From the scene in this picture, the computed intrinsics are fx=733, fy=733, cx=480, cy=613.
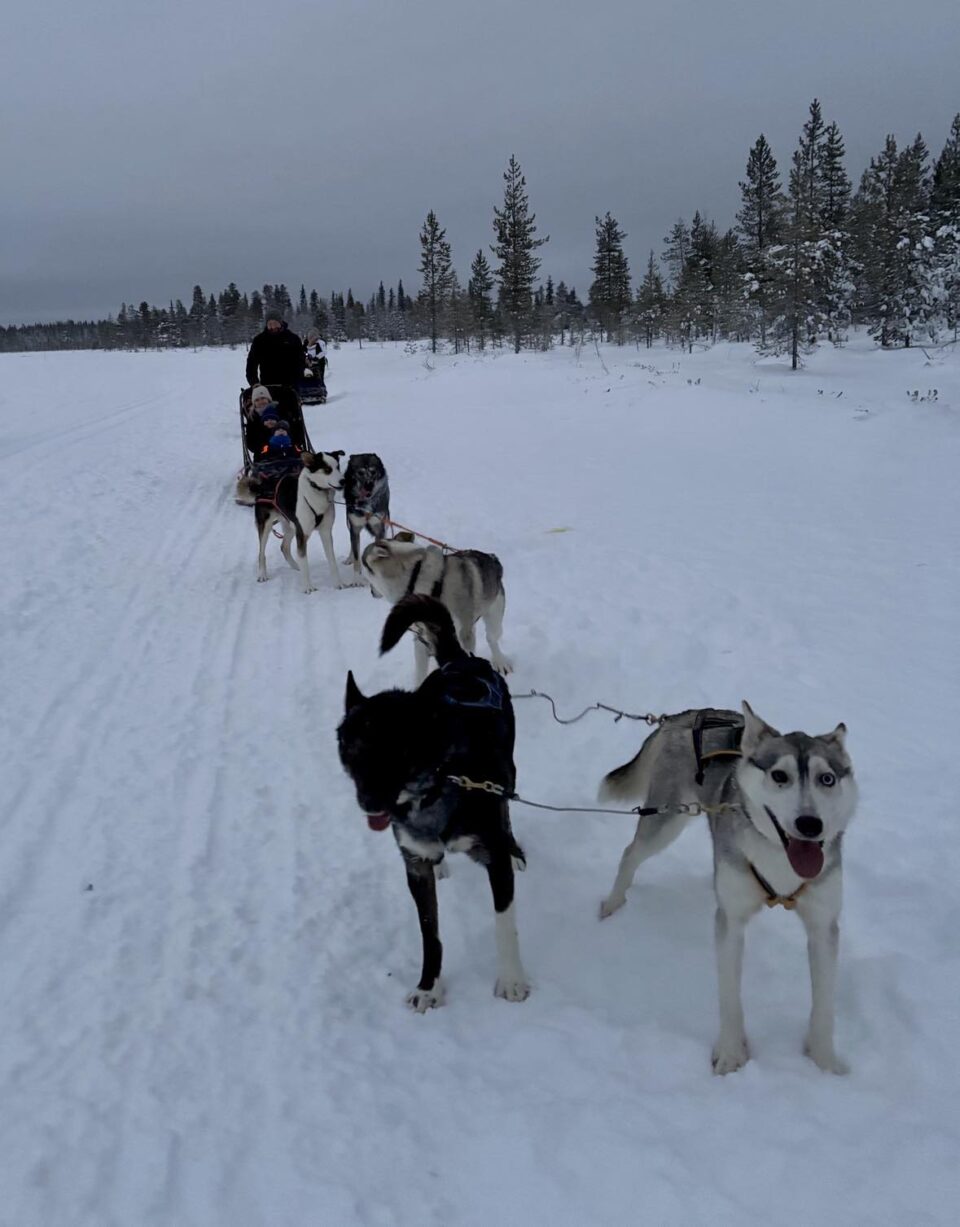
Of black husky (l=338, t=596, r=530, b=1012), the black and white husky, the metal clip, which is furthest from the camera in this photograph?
the black and white husky

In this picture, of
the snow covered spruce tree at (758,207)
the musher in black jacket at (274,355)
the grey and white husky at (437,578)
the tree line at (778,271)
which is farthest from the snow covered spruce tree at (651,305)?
the grey and white husky at (437,578)

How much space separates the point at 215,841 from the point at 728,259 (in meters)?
40.2

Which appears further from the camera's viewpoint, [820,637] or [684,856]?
[820,637]

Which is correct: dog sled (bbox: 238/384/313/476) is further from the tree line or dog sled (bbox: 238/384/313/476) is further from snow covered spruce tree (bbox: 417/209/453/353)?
snow covered spruce tree (bbox: 417/209/453/353)

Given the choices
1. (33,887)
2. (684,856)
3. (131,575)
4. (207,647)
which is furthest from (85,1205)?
(131,575)

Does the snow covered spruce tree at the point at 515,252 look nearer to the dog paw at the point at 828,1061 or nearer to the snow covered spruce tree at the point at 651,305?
the snow covered spruce tree at the point at 651,305

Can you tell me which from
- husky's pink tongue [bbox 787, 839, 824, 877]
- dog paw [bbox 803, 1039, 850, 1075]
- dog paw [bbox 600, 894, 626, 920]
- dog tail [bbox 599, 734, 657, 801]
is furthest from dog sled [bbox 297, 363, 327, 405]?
dog paw [bbox 803, 1039, 850, 1075]

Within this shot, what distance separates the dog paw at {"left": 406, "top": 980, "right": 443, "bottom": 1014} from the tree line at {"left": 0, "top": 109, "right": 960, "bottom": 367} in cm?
2039

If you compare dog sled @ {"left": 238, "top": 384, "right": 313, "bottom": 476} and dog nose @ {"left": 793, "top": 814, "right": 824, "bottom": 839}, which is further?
dog sled @ {"left": 238, "top": 384, "right": 313, "bottom": 476}

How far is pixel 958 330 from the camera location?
21.6 metres

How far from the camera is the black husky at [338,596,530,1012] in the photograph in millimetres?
2219

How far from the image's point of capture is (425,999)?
245cm

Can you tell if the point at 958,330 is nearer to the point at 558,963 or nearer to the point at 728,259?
the point at 728,259

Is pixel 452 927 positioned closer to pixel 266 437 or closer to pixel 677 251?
pixel 266 437
